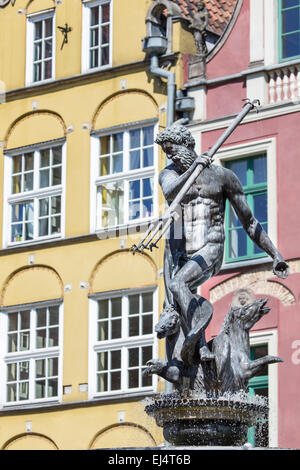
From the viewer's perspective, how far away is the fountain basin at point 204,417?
12.7m

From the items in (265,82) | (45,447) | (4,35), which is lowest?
(45,447)

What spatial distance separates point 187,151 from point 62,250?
14.1m

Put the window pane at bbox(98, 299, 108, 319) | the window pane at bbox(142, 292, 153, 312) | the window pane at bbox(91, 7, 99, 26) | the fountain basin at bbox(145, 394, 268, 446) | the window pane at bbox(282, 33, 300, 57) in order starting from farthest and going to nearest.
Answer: the window pane at bbox(91, 7, 99, 26)
the window pane at bbox(98, 299, 108, 319)
the window pane at bbox(142, 292, 153, 312)
the window pane at bbox(282, 33, 300, 57)
the fountain basin at bbox(145, 394, 268, 446)

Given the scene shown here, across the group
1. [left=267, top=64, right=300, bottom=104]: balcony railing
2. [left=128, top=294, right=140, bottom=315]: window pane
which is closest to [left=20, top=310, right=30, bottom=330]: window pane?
[left=128, top=294, right=140, bottom=315]: window pane

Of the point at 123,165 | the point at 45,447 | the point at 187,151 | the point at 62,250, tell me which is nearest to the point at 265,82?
the point at 123,165

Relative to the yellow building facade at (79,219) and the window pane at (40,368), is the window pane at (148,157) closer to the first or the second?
the yellow building facade at (79,219)

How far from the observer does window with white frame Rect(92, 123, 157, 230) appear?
2698cm

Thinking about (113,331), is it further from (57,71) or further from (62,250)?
(57,71)

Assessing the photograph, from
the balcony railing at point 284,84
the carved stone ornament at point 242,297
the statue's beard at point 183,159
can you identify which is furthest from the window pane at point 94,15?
the statue's beard at point 183,159

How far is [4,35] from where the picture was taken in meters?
29.7

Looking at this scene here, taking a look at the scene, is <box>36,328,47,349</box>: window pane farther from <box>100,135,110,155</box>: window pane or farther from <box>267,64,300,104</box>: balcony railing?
<box>267,64,300,104</box>: balcony railing

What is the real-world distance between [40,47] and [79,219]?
3.77 meters

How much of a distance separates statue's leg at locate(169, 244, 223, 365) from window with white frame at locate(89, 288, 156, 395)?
1267 centimetres

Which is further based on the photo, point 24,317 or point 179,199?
point 24,317
